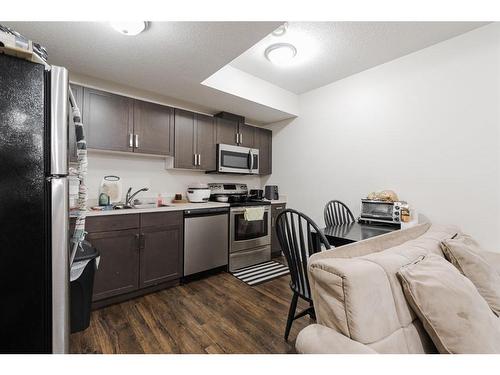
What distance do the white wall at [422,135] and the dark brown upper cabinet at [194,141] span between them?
1374mm

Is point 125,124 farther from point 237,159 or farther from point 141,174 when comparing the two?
point 237,159

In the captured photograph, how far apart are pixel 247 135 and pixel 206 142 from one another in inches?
28.4

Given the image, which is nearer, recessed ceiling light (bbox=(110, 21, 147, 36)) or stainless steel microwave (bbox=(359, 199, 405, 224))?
recessed ceiling light (bbox=(110, 21, 147, 36))

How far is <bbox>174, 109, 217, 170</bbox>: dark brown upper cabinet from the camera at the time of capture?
9.22 ft

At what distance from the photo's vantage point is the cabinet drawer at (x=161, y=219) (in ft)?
7.39

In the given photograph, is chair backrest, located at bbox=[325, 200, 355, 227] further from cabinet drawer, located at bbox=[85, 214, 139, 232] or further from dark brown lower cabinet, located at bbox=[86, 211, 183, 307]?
cabinet drawer, located at bbox=[85, 214, 139, 232]

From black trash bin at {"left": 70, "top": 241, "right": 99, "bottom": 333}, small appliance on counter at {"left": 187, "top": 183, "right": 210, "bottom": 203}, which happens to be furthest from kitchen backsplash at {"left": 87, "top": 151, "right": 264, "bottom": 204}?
black trash bin at {"left": 70, "top": 241, "right": 99, "bottom": 333}

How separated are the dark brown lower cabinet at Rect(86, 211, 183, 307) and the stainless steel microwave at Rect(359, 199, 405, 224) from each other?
1945 millimetres

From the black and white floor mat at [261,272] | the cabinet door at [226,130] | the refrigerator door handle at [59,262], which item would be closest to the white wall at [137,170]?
the cabinet door at [226,130]

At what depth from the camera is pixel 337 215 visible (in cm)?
254

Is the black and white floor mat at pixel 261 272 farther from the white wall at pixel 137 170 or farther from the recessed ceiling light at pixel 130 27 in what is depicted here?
the recessed ceiling light at pixel 130 27

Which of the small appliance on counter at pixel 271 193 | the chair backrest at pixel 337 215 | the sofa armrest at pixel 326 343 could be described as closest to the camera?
the sofa armrest at pixel 326 343

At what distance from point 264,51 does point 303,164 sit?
1.59 m
